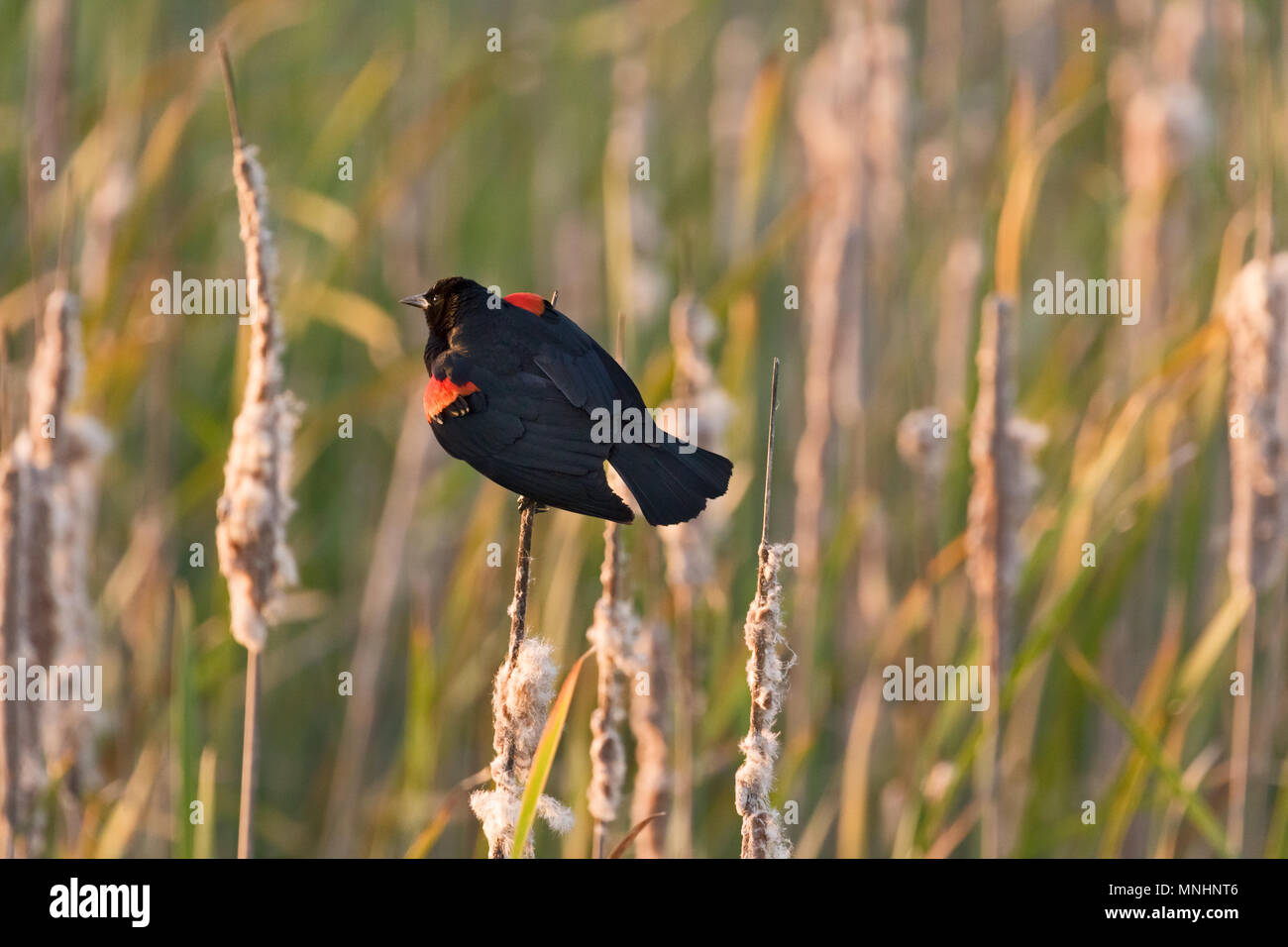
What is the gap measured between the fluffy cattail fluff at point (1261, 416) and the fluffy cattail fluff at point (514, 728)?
3.42ft

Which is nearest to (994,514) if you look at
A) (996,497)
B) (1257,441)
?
(996,497)

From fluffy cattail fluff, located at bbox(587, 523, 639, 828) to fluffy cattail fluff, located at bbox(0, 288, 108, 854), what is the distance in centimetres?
65

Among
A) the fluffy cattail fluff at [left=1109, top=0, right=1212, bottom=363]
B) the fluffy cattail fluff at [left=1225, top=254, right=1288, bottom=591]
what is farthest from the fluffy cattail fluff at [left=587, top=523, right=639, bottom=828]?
the fluffy cattail fluff at [left=1109, top=0, right=1212, bottom=363]

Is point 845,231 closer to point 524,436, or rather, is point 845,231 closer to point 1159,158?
point 1159,158

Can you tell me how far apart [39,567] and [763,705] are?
889 mm

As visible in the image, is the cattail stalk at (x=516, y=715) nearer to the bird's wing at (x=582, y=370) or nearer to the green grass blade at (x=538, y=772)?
the green grass blade at (x=538, y=772)

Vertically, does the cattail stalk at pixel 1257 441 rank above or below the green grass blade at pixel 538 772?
above

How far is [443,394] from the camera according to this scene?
1276 mm

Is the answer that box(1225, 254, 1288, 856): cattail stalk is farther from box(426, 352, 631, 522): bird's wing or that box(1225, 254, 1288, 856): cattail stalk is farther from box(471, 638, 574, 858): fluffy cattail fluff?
box(471, 638, 574, 858): fluffy cattail fluff

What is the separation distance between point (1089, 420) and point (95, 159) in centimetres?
187

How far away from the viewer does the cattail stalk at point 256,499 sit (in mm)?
1147

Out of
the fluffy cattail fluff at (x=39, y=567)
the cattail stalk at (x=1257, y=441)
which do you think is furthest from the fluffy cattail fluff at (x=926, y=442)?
the fluffy cattail fluff at (x=39, y=567)

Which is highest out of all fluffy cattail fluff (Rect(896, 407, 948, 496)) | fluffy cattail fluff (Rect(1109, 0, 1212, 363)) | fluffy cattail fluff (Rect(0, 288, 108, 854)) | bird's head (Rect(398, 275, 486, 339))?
fluffy cattail fluff (Rect(1109, 0, 1212, 363))

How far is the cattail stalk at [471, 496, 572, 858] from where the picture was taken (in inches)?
41.4
